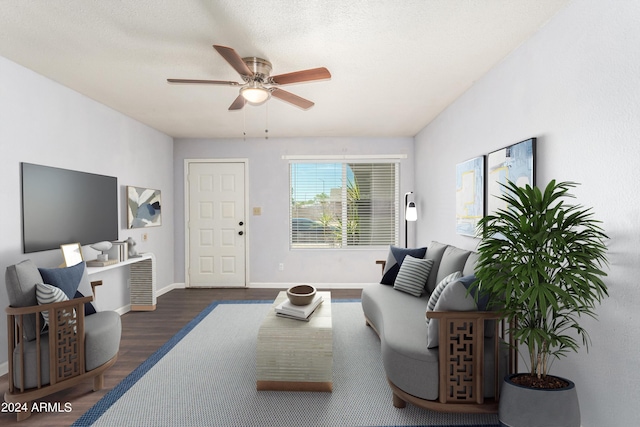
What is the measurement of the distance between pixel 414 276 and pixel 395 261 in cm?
49

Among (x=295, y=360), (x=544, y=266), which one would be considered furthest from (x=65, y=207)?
(x=544, y=266)

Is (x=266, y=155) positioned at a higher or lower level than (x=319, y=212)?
higher

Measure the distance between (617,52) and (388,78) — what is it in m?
1.75

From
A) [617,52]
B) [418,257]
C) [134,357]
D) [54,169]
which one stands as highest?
[617,52]

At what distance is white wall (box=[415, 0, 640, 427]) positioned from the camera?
1.59 metres

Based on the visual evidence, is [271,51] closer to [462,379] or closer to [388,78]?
[388,78]

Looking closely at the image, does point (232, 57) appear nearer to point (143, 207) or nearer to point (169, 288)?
point (143, 207)

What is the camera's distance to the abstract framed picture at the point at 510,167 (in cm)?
235

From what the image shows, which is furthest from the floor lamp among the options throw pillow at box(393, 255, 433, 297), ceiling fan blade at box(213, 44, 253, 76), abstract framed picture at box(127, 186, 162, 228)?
abstract framed picture at box(127, 186, 162, 228)

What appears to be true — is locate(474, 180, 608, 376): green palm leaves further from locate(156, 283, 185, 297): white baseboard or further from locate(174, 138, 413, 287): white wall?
locate(156, 283, 185, 297): white baseboard

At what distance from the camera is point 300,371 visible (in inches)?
95.3

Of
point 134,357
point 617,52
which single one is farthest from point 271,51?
point 134,357

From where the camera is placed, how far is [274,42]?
245cm

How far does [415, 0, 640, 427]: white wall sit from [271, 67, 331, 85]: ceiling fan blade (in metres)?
1.45
